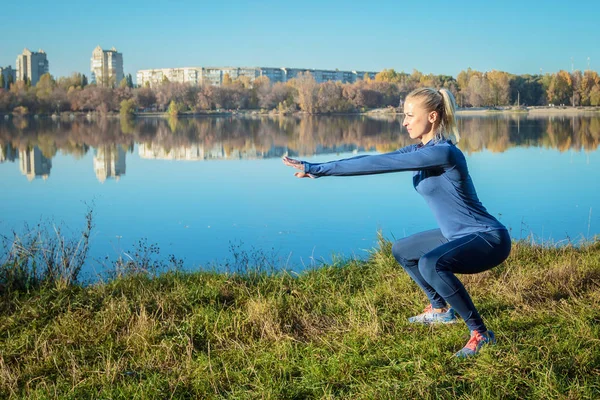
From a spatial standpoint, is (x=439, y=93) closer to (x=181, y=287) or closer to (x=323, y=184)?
(x=181, y=287)

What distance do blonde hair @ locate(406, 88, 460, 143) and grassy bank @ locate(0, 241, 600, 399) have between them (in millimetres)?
1023

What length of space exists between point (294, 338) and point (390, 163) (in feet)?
3.53

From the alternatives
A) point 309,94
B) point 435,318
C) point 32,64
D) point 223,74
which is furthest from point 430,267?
point 223,74

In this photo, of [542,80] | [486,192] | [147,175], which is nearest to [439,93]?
[486,192]

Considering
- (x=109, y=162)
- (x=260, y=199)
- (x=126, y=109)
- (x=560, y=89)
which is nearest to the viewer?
(x=260, y=199)

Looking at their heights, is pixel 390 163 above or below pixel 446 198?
Answer: above

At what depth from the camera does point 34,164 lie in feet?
66.6

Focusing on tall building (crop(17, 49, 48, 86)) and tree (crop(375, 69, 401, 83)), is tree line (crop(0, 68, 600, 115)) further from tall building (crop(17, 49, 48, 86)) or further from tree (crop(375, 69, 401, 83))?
tall building (crop(17, 49, 48, 86))

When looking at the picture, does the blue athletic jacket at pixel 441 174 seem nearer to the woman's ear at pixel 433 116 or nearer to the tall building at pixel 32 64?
the woman's ear at pixel 433 116

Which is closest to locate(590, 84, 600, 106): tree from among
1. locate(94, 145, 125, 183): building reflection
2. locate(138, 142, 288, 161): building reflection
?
locate(138, 142, 288, 161): building reflection

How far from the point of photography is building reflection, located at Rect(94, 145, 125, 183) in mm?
18152

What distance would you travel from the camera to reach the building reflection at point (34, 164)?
17.8 meters

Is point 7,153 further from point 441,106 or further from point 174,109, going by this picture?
point 174,109

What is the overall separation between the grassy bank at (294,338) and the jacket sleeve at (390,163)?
0.85 m
